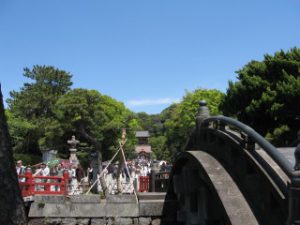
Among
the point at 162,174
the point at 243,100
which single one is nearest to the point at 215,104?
the point at 243,100

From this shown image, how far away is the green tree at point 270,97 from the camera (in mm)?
22281

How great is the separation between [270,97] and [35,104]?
1308 inches

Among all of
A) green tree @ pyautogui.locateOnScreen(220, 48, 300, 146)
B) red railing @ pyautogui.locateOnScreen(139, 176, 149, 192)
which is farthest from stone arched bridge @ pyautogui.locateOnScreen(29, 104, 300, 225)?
green tree @ pyautogui.locateOnScreen(220, 48, 300, 146)

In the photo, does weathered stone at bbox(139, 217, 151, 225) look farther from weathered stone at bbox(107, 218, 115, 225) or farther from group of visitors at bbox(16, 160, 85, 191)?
group of visitors at bbox(16, 160, 85, 191)

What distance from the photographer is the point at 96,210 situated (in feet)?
42.1

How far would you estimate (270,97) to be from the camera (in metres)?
Answer: 23.0

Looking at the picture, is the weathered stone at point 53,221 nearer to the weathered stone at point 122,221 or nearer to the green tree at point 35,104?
the weathered stone at point 122,221

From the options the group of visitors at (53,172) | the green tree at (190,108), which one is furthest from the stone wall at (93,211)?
the green tree at (190,108)

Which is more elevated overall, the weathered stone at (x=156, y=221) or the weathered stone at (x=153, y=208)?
the weathered stone at (x=153, y=208)

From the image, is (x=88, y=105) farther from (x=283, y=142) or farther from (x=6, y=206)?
(x=6, y=206)

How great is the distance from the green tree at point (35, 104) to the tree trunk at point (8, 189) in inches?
1517

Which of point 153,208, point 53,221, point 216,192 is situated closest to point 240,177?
point 216,192

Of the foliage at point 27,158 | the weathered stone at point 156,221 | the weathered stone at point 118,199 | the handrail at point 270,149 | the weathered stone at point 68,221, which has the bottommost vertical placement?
the weathered stone at point 156,221

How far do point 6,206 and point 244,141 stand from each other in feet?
12.7
